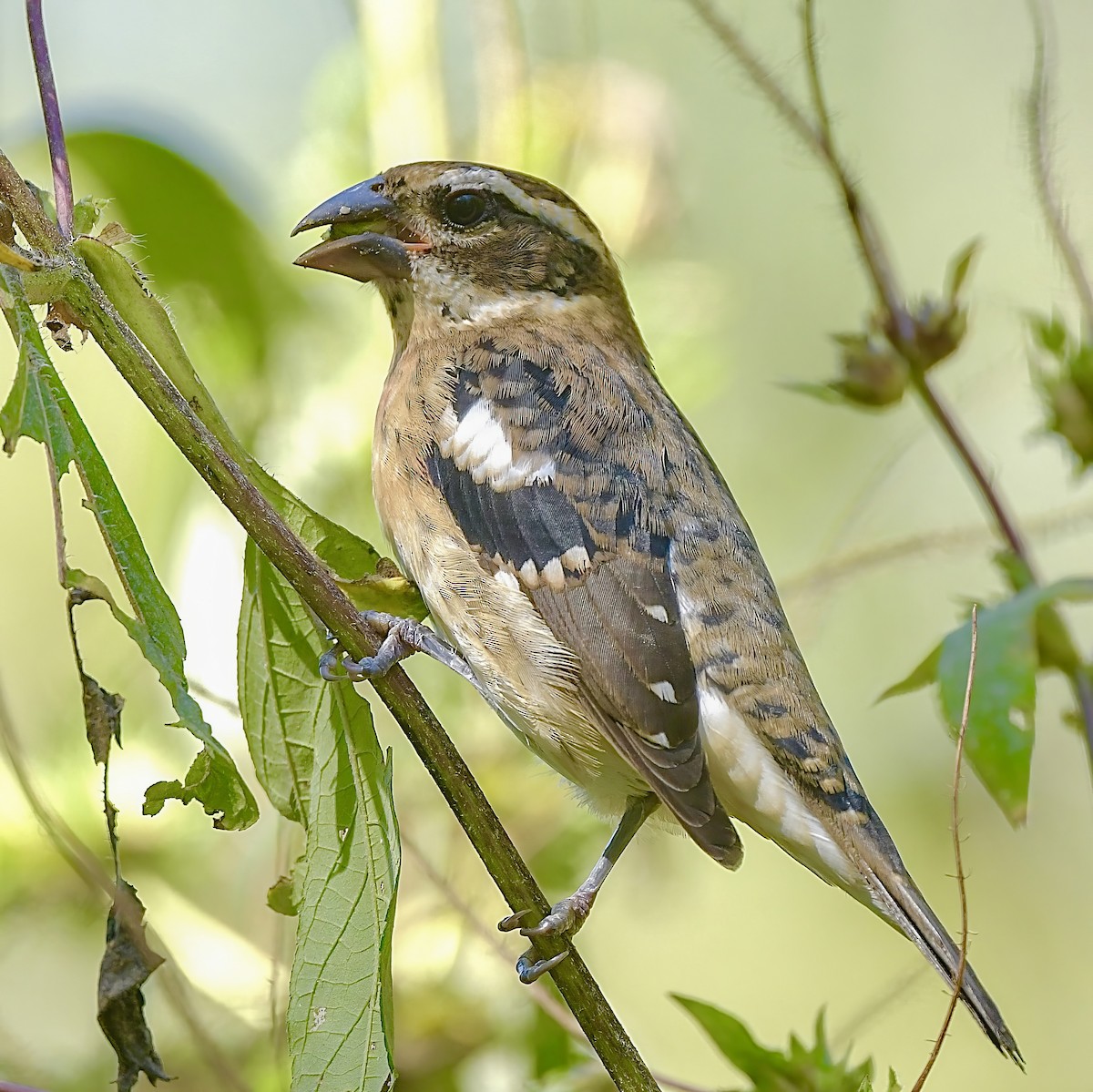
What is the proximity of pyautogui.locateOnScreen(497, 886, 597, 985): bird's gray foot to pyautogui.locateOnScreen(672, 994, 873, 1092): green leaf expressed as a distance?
0.22m

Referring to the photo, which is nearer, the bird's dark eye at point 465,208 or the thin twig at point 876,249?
the thin twig at point 876,249

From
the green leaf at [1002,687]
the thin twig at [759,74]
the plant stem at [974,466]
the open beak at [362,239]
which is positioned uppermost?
the open beak at [362,239]

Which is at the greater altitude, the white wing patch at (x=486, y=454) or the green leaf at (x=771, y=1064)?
the white wing patch at (x=486, y=454)

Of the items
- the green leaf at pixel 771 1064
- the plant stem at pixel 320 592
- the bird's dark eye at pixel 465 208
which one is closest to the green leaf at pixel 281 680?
the plant stem at pixel 320 592

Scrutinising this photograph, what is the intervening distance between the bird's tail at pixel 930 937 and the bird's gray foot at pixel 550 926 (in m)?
0.53

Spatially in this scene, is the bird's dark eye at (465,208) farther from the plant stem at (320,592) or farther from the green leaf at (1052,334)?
the plant stem at (320,592)

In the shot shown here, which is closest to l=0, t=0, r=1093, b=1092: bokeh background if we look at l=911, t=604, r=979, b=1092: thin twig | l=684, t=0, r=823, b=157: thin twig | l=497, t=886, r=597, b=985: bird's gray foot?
l=684, t=0, r=823, b=157: thin twig

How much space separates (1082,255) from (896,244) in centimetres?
363

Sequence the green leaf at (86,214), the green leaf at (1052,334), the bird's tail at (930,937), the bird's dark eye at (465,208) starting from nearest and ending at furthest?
the green leaf at (86,214) < the bird's tail at (930,937) < the green leaf at (1052,334) < the bird's dark eye at (465,208)

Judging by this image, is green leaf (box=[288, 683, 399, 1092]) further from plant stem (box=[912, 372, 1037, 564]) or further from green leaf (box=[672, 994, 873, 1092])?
plant stem (box=[912, 372, 1037, 564])

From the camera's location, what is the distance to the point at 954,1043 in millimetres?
4730

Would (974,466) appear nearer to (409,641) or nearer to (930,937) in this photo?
(930,937)

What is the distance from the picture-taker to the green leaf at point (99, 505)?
162 cm

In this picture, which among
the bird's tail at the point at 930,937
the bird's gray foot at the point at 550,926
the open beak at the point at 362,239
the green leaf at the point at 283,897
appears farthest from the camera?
the open beak at the point at 362,239
